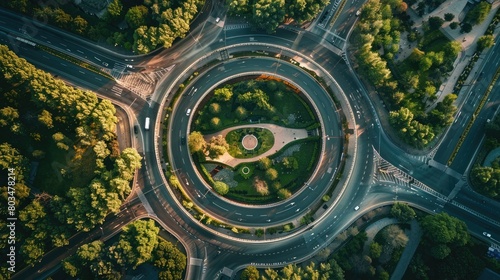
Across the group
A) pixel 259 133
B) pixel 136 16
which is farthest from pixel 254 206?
pixel 136 16

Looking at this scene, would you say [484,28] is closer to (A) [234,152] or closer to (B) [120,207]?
(A) [234,152]

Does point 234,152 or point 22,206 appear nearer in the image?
point 22,206

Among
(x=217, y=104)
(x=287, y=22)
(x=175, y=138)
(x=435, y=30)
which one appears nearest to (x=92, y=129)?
(x=175, y=138)

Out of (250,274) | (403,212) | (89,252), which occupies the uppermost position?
(89,252)

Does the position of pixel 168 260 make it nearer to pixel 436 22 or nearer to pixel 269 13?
pixel 269 13

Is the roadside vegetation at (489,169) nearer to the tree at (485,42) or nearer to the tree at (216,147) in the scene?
the tree at (485,42)

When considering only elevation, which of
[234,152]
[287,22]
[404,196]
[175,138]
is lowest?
[404,196]

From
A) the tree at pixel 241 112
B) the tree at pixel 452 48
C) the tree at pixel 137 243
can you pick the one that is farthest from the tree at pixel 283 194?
the tree at pixel 452 48
